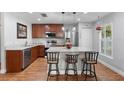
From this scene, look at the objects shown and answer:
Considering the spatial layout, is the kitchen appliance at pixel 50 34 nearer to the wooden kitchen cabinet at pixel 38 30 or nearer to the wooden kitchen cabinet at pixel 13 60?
the wooden kitchen cabinet at pixel 38 30

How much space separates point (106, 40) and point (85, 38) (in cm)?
273

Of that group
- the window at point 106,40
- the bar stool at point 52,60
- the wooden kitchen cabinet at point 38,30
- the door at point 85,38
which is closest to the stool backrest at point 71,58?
the bar stool at point 52,60

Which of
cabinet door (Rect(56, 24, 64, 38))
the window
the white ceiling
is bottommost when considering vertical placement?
the window

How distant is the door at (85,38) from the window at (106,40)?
5.78 ft

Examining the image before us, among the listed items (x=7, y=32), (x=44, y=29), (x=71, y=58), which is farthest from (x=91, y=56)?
(x=44, y=29)

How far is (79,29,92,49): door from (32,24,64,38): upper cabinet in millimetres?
1567

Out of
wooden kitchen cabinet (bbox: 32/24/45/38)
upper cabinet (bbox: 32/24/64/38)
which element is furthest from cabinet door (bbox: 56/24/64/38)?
wooden kitchen cabinet (bbox: 32/24/45/38)

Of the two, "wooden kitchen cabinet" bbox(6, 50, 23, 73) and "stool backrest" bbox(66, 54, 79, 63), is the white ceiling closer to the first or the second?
"wooden kitchen cabinet" bbox(6, 50, 23, 73)

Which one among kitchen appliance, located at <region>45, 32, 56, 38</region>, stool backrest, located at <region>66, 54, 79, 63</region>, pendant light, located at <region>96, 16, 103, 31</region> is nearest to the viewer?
stool backrest, located at <region>66, 54, 79, 63</region>

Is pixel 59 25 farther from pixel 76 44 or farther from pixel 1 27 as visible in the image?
pixel 1 27

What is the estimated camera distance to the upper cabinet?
1115 cm
